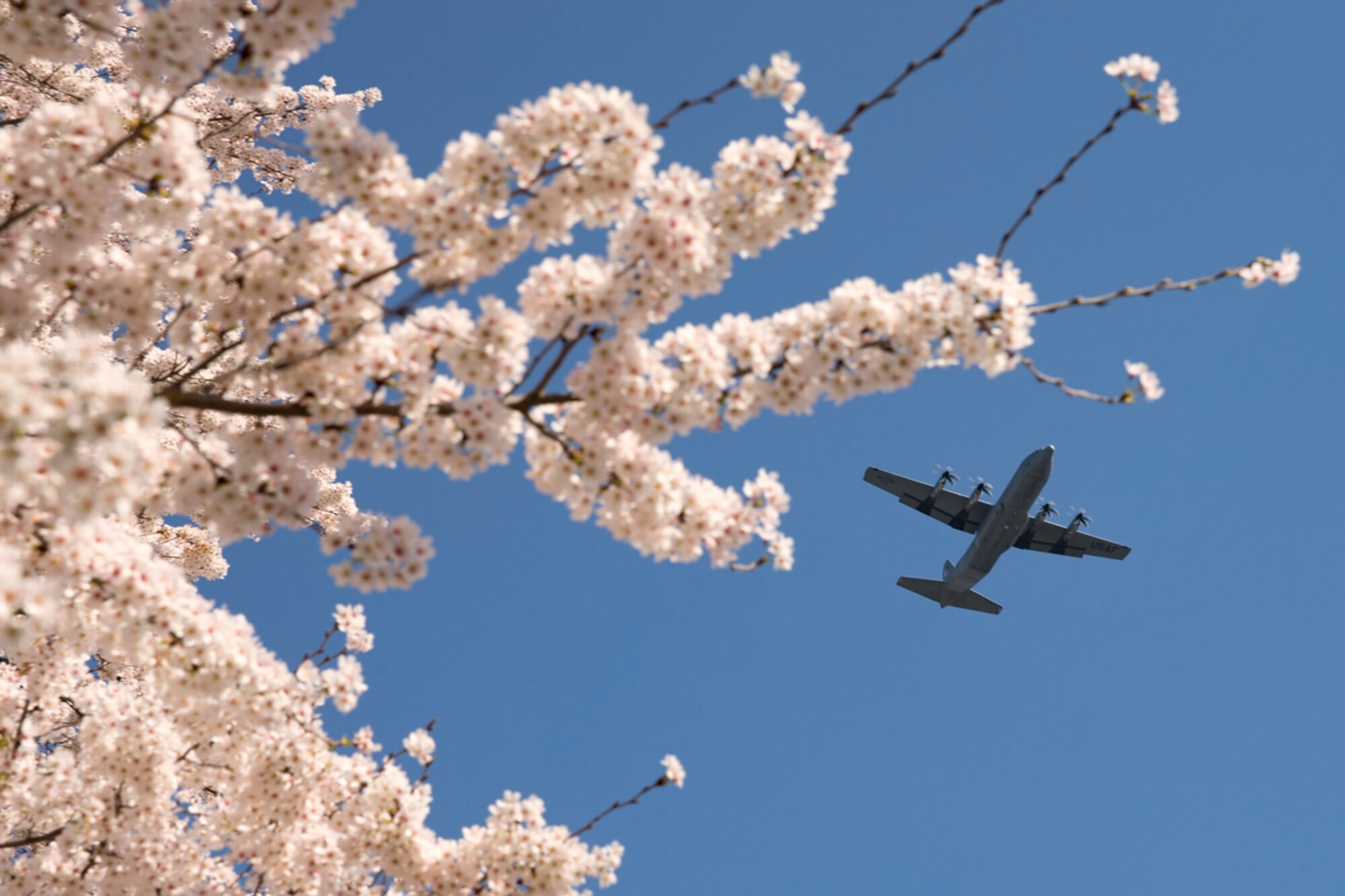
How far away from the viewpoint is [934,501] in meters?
36.6

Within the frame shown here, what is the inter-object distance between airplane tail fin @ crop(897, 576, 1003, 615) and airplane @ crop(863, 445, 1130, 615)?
0.28 metres

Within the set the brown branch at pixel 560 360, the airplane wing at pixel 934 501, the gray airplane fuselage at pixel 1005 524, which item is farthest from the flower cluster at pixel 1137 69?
the airplane wing at pixel 934 501

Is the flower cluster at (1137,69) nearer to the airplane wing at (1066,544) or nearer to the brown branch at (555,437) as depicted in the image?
the brown branch at (555,437)

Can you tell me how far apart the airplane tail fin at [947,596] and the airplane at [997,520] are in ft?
0.93

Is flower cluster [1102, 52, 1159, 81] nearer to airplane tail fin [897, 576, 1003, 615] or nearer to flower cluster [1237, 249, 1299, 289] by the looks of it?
flower cluster [1237, 249, 1299, 289]

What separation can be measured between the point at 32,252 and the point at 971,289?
8347 millimetres

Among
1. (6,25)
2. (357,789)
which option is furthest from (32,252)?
(357,789)

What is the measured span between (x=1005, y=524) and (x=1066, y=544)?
5.65 m

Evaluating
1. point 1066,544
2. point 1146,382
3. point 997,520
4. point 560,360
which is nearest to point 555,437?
point 560,360

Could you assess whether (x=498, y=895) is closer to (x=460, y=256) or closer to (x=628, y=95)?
(x=460, y=256)

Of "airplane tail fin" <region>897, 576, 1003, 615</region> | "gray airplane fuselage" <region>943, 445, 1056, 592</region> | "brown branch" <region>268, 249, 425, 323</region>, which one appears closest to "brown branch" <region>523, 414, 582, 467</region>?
"brown branch" <region>268, 249, 425, 323</region>

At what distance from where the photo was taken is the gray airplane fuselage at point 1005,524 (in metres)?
32.1

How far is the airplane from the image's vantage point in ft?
108

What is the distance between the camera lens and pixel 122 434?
3.65m
